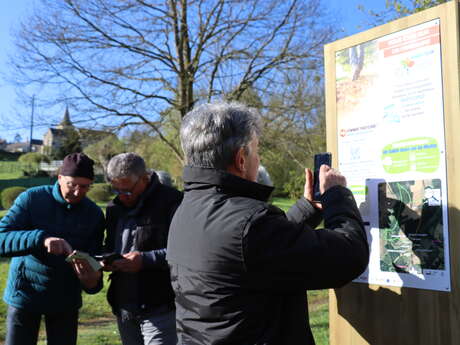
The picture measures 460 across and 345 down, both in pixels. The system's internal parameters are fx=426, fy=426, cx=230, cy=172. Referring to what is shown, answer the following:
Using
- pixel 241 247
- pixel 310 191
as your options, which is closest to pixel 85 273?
pixel 310 191

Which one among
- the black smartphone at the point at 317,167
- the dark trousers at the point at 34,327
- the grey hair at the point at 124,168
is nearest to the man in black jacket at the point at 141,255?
the grey hair at the point at 124,168

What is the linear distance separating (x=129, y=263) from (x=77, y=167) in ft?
2.93

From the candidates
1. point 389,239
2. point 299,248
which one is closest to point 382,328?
point 389,239

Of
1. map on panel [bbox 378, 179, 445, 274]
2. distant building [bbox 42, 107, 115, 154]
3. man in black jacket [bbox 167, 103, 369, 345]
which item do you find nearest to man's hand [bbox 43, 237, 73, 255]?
man in black jacket [bbox 167, 103, 369, 345]

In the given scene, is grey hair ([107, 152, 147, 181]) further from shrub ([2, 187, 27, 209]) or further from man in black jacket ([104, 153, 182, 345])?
shrub ([2, 187, 27, 209])

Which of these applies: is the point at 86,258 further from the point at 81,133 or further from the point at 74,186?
the point at 81,133

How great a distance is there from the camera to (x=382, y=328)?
2316 mm

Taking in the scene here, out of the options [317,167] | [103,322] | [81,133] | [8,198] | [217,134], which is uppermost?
[81,133]

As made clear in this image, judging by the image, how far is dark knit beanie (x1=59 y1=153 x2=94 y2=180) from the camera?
128 inches

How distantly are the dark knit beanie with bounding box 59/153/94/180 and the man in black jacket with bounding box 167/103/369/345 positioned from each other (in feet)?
5.65

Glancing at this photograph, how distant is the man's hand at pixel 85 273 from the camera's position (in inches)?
116

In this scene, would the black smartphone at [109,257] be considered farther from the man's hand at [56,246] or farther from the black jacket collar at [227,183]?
the black jacket collar at [227,183]

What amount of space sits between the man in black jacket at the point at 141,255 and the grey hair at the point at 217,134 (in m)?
1.43

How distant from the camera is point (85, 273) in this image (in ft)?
9.86
